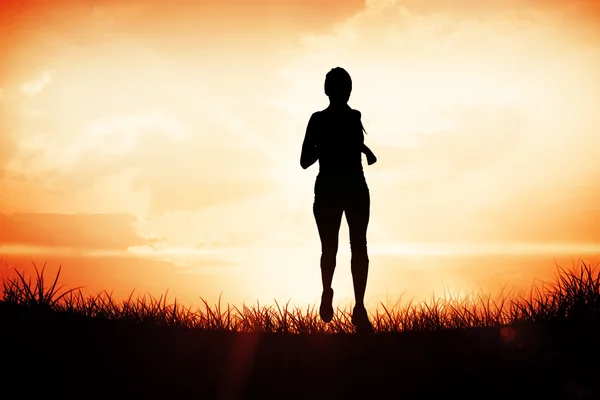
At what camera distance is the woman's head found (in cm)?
777

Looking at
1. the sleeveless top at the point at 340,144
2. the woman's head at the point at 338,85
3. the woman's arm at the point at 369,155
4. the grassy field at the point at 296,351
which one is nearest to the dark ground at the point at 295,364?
the grassy field at the point at 296,351

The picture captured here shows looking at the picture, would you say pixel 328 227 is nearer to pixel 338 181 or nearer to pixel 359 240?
pixel 359 240

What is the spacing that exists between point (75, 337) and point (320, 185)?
10.9ft

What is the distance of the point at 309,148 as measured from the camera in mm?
7883

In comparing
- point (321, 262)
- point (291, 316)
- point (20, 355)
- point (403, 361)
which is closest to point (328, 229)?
point (321, 262)

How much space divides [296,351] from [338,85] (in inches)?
122

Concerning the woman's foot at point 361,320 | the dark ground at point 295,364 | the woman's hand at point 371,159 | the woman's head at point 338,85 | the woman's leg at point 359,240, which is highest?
the woman's head at point 338,85

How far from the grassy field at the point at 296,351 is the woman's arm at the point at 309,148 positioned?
2.01 meters

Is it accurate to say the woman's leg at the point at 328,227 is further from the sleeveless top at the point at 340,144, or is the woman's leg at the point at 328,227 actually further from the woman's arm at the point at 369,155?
the woman's arm at the point at 369,155

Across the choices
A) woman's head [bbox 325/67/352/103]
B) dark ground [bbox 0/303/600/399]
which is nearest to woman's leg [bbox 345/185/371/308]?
dark ground [bbox 0/303/600/399]

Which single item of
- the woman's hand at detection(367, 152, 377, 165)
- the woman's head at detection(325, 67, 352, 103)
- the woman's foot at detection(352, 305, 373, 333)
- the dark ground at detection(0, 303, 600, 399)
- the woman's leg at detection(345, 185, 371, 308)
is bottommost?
the dark ground at detection(0, 303, 600, 399)

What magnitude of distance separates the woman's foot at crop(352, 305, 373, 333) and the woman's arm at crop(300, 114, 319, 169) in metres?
1.82

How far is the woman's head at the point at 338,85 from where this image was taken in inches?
306

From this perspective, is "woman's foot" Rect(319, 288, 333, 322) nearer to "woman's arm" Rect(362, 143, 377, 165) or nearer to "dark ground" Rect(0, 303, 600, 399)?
"dark ground" Rect(0, 303, 600, 399)
